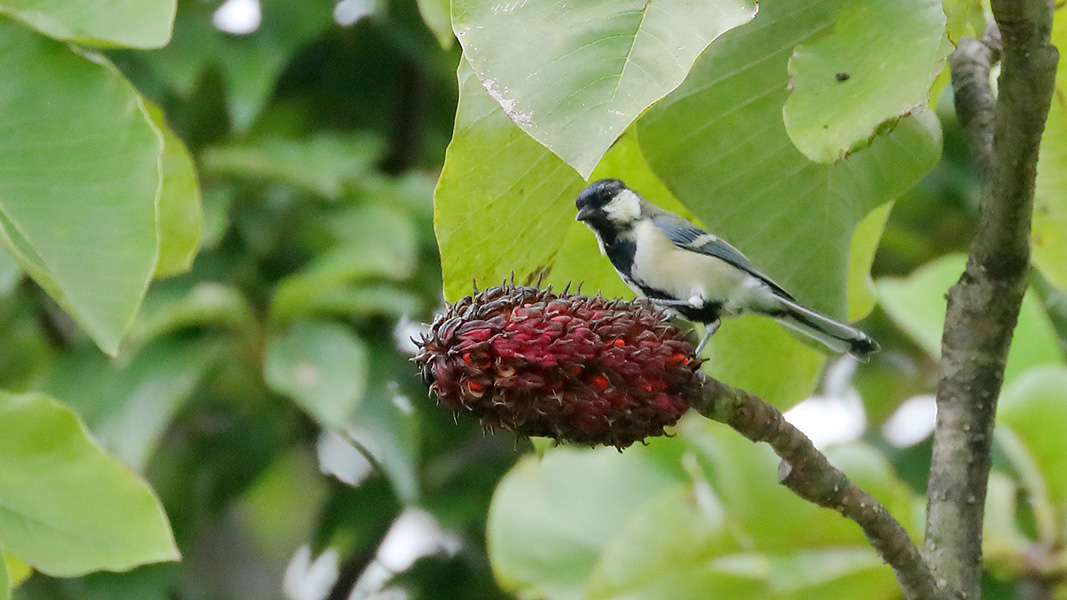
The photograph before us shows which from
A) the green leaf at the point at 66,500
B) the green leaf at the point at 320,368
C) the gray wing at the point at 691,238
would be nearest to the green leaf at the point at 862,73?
the gray wing at the point at 691,238

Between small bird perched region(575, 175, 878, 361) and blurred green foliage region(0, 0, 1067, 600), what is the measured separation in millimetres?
27

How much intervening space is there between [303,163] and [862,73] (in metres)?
1.44

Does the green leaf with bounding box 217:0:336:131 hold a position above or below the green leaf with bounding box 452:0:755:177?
below

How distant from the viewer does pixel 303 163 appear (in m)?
2.04

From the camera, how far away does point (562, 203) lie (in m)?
0.85

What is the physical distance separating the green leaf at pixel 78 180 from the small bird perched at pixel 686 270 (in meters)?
0.32

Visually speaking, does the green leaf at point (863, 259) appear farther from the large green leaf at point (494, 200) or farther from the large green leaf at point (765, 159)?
the large green leaf at point (494, 200)

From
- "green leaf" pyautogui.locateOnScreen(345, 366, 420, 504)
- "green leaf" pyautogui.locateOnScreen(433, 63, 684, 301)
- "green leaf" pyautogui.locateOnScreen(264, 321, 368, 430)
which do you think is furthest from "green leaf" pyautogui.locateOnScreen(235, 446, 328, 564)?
"green leaf" pyautogui.locateOnScreen(433, 63, 684, 301)

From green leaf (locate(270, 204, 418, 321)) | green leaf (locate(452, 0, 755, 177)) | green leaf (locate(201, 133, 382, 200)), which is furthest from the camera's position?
Result: green leaf (locate(201, 133, 382, 200))

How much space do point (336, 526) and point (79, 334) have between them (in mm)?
618

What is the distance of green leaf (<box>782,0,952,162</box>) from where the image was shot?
711 mm

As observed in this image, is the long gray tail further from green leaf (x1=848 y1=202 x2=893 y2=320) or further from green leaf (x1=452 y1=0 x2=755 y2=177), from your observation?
green leaf (x1=452 y1=0 x2=755 y2=177)

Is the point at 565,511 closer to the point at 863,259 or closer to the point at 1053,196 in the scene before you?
the point at 863,259

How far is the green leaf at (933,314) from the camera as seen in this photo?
4.65 feet
